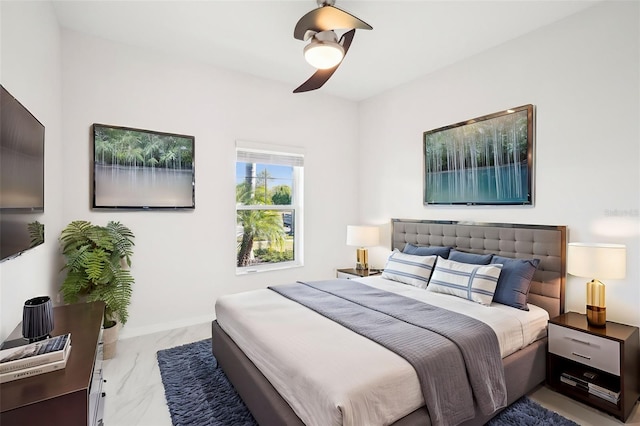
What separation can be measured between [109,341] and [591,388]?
3.71 m

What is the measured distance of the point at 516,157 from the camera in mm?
3002

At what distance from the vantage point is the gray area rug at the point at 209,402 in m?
2.00

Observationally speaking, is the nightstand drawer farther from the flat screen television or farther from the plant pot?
the plant pot

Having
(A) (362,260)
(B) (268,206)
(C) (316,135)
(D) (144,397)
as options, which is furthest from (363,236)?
(D) (144,397)

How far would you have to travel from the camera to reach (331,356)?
64.5 inches

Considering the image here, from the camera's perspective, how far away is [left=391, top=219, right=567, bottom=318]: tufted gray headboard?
267 cm

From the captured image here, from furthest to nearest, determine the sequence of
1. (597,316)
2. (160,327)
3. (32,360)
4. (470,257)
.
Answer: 1. (160,327)
2. (470,257)
3. (597,316)
4. (32,360)

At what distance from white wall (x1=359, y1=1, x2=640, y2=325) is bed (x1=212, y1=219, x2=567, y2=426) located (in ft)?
0.61

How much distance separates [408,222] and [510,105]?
5.35 feet

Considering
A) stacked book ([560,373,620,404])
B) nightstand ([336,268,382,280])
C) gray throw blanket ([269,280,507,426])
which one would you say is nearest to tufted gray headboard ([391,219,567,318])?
stacked book ([560,373,620,404])

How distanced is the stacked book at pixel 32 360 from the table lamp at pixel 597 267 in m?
3.05

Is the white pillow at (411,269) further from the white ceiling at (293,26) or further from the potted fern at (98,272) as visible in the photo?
the potted fern at (98,272)

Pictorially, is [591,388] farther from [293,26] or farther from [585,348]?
[293,26]

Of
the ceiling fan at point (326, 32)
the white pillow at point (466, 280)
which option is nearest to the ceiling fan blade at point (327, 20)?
the ceiling fan at point (326, 32)
